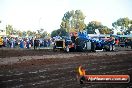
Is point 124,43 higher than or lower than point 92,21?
Answer: lower

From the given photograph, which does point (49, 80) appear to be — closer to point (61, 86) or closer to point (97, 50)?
point (61, 86)

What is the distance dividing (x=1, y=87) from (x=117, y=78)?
16.2ft

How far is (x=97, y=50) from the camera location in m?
30.2

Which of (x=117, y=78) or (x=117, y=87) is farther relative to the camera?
(x=117, y=87)

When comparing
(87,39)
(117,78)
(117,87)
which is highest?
(87,39)

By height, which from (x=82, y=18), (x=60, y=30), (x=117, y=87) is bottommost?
(x=117, y=87)

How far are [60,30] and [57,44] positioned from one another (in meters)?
67.0

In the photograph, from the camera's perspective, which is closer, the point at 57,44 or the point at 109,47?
the point at 57,44

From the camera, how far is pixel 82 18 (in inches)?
4582

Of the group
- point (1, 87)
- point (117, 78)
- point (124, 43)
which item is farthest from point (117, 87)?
point (124, 43)

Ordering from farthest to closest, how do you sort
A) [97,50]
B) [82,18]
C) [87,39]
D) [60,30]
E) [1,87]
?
[82,18] → [60,30] → [97,50] → [87,39] → [1,87]

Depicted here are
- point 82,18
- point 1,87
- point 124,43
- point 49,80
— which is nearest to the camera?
point 1,87

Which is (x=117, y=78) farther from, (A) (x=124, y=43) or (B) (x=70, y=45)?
(A) (x=124, y=43)

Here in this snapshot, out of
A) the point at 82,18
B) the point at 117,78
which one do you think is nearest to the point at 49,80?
the point at 117,78
